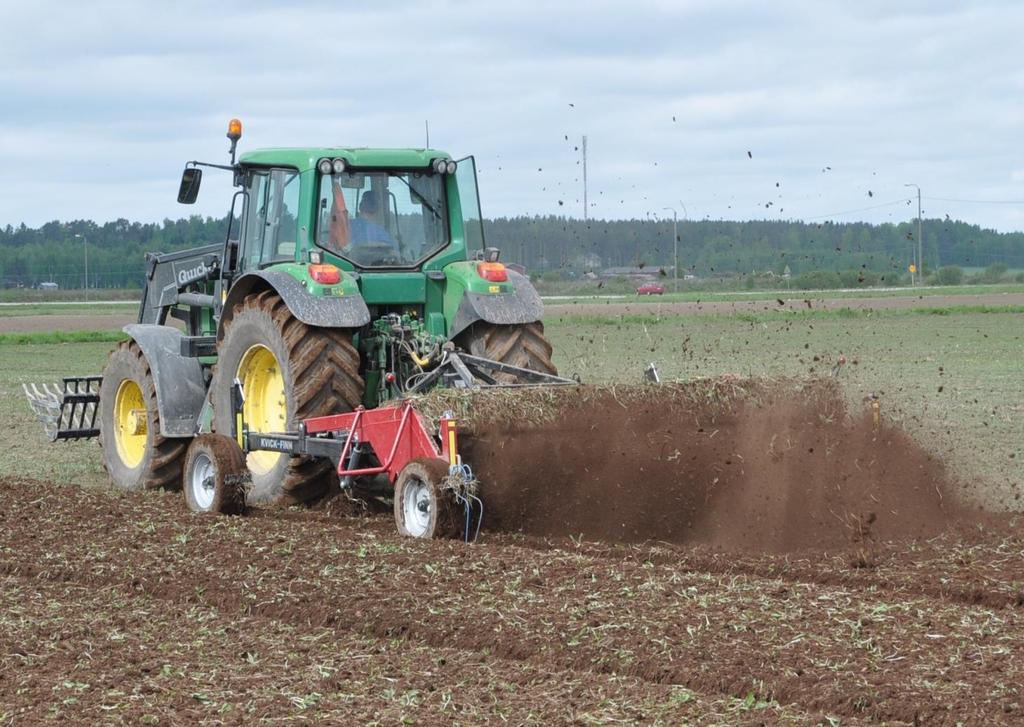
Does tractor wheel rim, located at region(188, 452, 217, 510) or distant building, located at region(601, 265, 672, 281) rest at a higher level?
distant building, located at region(601, 265, 672, 281)

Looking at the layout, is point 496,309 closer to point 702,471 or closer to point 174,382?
point 702,471

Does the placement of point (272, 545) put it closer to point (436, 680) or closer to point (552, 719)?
point (436, 680)

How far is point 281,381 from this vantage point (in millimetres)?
9812

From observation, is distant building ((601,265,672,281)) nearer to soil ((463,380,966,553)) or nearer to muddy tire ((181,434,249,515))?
muddy tire ((181,434,249,515))

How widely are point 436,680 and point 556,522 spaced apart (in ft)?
9.84

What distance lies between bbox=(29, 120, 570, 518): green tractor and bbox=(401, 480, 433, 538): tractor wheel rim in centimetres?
85

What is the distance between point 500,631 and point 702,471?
2672mm

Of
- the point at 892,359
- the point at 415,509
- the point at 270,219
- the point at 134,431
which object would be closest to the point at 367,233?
the point at 270,219

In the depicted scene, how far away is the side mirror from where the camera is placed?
1036 centimetres

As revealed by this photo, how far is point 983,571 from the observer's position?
6.96 meters

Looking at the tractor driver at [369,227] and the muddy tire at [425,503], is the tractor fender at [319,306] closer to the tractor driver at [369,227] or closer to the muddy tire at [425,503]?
the tractor driver at [369,227]

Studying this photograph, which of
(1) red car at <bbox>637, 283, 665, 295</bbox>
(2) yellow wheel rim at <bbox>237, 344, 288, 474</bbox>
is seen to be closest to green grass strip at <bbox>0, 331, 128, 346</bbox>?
(2) yellow wheel rim at <bbox>237, 344, 288, 474</bbox>

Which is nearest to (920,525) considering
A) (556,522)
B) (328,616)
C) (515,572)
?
(556,522)

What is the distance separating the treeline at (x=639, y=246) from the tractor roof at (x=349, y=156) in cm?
71
